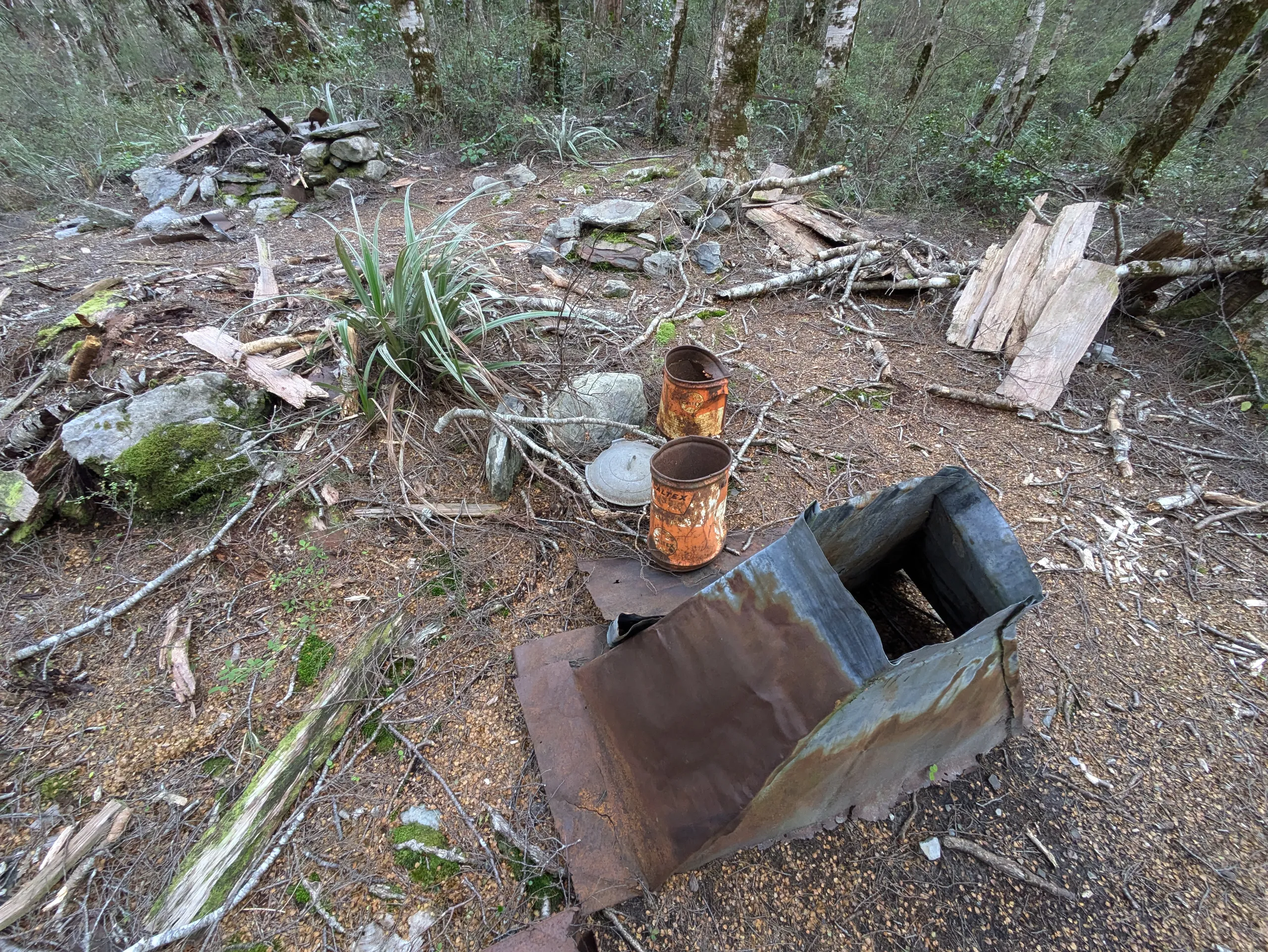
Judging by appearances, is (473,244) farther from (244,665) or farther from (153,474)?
(244,665)

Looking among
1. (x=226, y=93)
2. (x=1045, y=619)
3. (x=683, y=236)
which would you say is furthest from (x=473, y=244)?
(x=226, y=93)

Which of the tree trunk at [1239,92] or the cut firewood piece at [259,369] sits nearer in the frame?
the cut firewood piece at [259,369]

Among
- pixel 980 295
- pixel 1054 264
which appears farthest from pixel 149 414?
pixel 1054 264

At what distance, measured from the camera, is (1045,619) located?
82.7 inches

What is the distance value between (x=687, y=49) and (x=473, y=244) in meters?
6.50

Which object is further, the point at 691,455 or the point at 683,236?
the point at 683,236

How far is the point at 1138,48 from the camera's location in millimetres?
6750

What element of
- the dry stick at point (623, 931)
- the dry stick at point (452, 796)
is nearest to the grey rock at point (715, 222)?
the dry stick at point (452, 796)

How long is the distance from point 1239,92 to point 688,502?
32.4 feet

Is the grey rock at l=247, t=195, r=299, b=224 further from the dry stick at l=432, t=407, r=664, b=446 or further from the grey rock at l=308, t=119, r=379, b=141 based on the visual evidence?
the dry stick at l=432, t=407, r=664, b=446

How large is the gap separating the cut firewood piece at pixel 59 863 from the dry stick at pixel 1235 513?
417cm

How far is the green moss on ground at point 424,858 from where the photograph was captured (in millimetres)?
1392

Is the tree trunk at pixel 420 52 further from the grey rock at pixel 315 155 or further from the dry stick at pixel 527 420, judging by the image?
the dry stick at pixel 527 420

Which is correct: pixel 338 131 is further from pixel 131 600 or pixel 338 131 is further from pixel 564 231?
pixel 131 600
